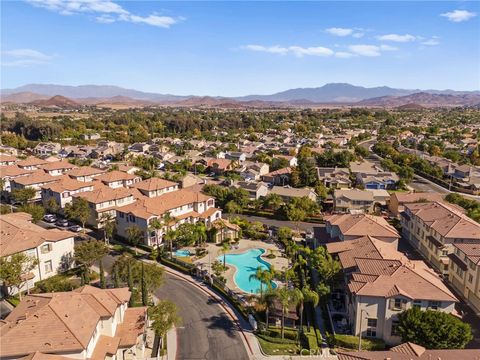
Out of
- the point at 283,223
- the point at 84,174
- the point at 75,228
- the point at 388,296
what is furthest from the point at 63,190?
the point at 388,296

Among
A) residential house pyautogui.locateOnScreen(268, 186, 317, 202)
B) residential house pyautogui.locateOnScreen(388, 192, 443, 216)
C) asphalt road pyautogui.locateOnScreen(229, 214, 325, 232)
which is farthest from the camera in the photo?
residential house pyautogui.locateOnScreen(268, 186, 317, 202)

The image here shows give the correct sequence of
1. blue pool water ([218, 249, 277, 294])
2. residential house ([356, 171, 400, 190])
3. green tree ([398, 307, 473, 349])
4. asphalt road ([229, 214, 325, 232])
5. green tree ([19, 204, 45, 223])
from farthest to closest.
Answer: residential house ([356, 171, 400, 190])
asphalt road ([229, 214, 325, 232])
green tree ([19, 204, 45, 223])
blue pool water ([218, 249, 277, 294])
green tree ([398, 307, 473, 349])

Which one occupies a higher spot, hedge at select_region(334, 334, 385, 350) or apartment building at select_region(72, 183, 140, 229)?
apartment building at select_region(72, 183, 140, 229)

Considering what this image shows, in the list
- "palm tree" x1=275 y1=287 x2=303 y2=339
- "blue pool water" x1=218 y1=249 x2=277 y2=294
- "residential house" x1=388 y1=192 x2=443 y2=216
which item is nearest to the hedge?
→ "palm tree" x1=275 y1=287 x2=303 y2=339

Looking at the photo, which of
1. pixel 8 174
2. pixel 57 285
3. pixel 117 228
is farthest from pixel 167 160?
pixel 57 285

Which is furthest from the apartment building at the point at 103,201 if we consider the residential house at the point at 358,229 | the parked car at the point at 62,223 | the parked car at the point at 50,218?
the residential house at the point at 358,229

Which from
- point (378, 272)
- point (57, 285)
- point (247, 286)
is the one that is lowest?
point (247, 286)

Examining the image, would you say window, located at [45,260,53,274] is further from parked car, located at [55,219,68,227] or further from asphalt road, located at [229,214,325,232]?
asphalt road, located at [229,214,325,232]

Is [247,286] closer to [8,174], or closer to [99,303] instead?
[99,303]
